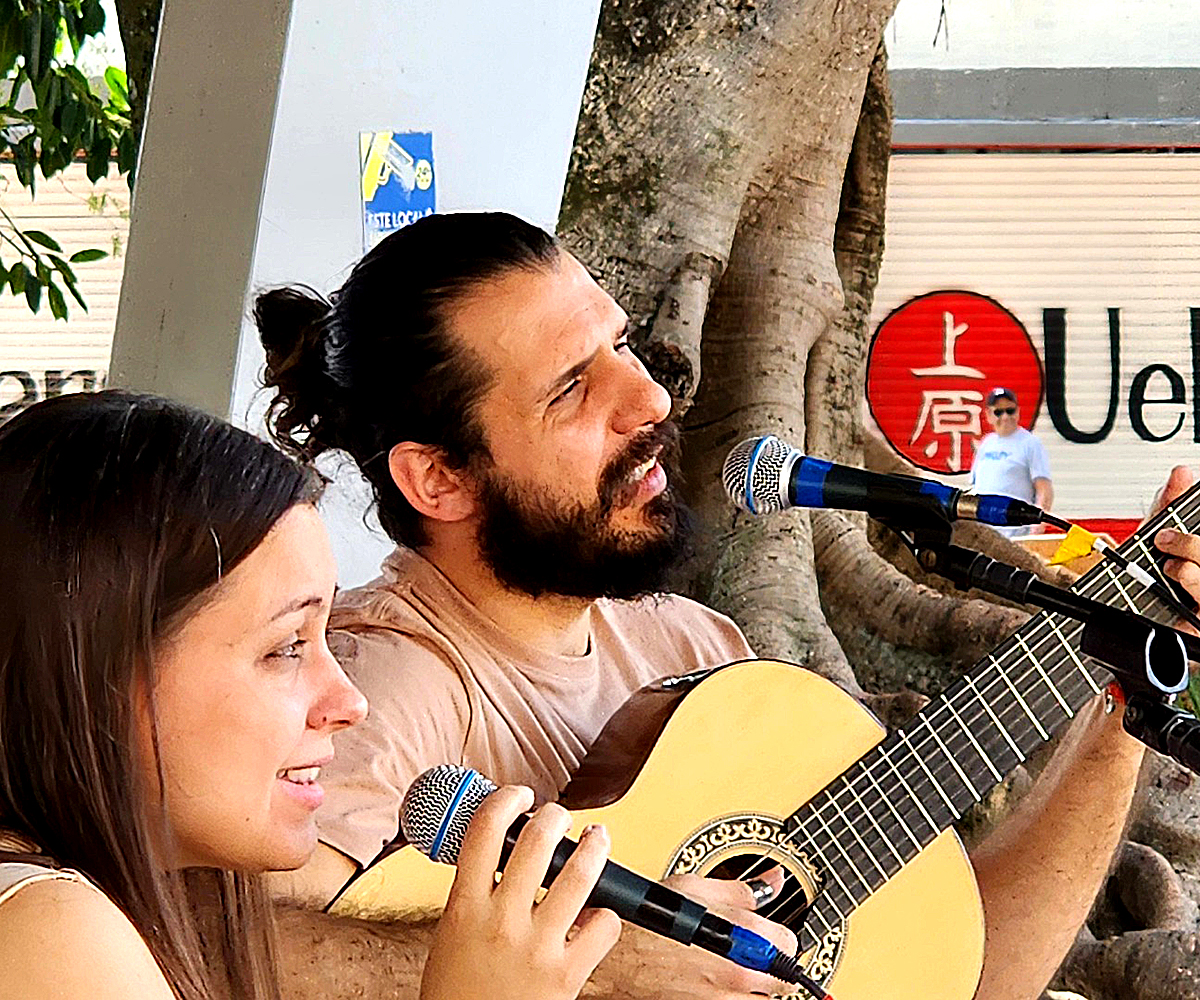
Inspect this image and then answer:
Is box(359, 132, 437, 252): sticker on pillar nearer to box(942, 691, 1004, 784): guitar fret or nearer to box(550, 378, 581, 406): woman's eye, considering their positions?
box(550, 378, 581, 406): woman's eye

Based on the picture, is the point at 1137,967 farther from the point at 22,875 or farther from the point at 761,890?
the point at 22,875

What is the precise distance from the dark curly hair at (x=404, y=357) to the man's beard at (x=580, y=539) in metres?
0.08

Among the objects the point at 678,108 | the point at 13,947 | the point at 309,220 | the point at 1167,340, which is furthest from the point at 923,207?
the point at 13,947

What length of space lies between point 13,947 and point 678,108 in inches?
102

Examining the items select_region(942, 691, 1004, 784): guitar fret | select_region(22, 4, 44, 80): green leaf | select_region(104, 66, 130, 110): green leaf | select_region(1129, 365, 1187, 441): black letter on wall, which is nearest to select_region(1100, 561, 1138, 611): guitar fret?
select_region(942, 691, 1004, 784): guitar fret

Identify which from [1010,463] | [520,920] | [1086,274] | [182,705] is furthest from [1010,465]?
[182,705]

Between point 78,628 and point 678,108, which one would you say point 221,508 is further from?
point 678,108

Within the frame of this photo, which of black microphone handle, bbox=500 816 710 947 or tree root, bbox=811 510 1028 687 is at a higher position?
black microphone handle, bbox=500 816 710 947

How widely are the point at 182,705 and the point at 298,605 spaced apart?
0.40ft

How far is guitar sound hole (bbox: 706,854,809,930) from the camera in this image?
1949 mm

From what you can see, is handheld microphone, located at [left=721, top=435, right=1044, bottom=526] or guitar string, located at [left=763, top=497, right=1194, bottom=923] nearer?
handheld microphone, located at [left=721, top=435, right=1044, bottom=526]

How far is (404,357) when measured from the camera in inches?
81.5

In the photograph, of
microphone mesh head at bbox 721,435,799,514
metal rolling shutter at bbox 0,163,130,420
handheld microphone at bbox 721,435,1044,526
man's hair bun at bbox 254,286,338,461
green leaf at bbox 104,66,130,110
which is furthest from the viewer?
metal rolling shutter at bbox 0,163,130,420

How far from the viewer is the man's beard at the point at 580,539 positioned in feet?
6.64
